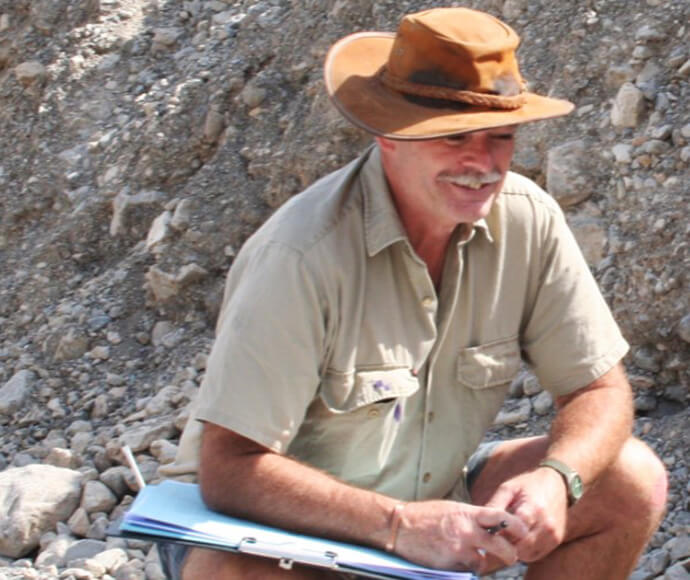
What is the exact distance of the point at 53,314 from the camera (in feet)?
21.5

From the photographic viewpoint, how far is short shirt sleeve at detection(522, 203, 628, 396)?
138 inches

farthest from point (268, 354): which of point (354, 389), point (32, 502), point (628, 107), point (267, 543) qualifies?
point (628, 107)

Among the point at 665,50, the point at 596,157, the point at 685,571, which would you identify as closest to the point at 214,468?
the point at 685,571

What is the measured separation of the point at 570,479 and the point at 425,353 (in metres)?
0.44

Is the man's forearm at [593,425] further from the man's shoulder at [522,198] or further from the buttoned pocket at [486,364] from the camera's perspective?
the man's shoulder at [522,198]

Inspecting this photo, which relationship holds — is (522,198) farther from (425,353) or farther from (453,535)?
(453,535)

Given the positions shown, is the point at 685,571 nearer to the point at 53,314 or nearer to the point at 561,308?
the point at 561,308

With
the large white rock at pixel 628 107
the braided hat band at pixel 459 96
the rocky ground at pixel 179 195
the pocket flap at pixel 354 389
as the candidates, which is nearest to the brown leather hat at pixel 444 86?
the braided hat band at pixel 459 96

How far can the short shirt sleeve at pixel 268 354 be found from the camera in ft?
10.1

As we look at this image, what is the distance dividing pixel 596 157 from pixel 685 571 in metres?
1.81

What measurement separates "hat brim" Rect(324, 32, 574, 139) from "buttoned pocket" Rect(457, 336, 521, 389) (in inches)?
23.0

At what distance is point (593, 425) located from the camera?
342 cm

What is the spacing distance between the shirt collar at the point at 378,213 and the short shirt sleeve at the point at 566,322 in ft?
0.81

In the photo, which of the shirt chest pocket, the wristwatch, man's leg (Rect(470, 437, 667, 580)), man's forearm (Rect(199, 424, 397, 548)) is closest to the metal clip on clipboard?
man's forearm (Rect(199, 424, 397, 548))
